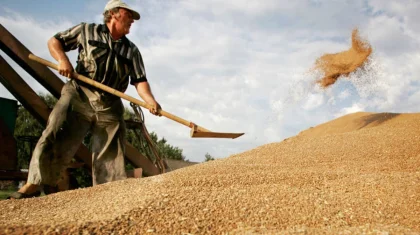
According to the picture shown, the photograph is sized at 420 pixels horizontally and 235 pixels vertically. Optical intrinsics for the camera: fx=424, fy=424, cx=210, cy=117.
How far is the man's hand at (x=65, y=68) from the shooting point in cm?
320

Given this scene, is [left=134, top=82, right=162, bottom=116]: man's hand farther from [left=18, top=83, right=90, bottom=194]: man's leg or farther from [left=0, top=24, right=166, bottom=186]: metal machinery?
[left=0, top=24, right=166, bottom=186]: metal machinery

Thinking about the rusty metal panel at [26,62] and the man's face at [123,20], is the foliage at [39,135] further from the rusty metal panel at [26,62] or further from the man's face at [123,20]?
the man's face at [123,20]

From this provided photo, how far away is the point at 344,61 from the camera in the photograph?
6.32 m

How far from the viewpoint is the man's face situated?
11.1ft

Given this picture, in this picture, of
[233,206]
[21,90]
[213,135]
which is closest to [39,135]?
[21,90]

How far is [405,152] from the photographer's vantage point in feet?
15.5

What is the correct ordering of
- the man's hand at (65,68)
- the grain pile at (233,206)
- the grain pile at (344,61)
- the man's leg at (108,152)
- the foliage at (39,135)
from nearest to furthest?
the grain pile at (233,206) < the man's hand at (65,68) < the man's leg at (108,152) < the grain pile at (344,61) < the foliage at (39,135)

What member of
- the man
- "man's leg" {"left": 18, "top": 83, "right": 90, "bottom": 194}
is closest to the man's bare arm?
the man

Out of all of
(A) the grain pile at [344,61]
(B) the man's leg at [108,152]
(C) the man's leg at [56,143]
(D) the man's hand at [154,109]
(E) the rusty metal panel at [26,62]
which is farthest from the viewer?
(A) the grain pile at [344,61]

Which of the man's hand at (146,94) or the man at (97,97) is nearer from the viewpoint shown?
the man at (97,97)

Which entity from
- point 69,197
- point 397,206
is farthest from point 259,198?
point 69,197

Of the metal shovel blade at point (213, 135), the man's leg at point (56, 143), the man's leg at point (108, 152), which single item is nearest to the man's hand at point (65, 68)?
the man's leg at point (56, 143)

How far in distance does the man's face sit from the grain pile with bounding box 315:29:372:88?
3.81 metres

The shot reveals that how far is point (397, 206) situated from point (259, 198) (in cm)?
77
